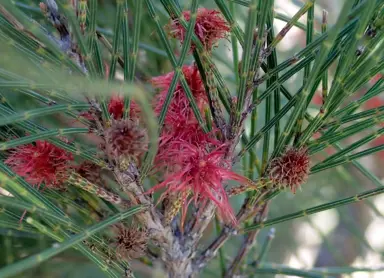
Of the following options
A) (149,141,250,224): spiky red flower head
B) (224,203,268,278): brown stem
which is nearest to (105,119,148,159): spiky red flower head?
(149,141,250,224): spiky red flower head

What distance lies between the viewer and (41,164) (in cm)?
28

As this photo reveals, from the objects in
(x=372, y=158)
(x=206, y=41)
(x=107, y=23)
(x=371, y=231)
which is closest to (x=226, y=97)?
(x=206, y=41)

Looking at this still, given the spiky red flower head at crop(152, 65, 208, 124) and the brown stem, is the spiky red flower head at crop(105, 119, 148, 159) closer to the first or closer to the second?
the spiky red flower head at crop(152, 65, 208, 124)

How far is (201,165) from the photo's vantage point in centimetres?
26

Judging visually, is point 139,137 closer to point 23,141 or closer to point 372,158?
point 23,141

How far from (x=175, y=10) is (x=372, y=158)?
0.67 metres

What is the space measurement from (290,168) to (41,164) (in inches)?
5.7

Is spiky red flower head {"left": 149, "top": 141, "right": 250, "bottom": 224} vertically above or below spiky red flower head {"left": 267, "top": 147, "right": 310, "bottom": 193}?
below

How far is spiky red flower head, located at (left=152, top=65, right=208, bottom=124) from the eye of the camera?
0.28m

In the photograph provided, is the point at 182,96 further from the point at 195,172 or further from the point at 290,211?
the point at 290,211

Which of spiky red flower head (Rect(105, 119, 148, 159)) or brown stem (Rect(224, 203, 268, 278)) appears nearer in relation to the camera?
spiky red flower head (Rect(105, 119, 148, 159))

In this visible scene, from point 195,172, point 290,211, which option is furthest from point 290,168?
point 290,211

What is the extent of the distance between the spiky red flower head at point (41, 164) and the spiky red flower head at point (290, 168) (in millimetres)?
122

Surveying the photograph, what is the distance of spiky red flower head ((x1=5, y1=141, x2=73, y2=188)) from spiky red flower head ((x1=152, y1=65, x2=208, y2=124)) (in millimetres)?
65
